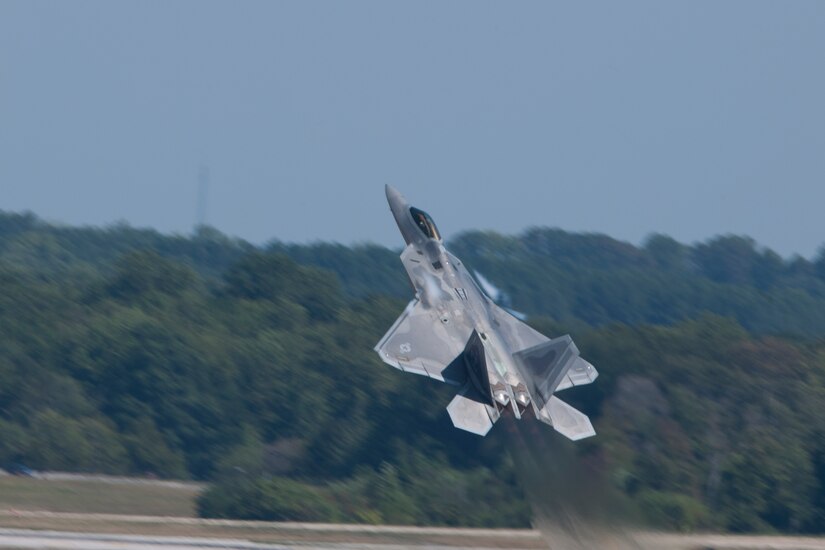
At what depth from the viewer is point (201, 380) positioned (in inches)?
2995

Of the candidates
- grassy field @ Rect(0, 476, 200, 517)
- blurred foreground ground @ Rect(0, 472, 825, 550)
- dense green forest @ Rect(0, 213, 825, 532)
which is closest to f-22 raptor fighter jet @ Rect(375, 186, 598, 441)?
blurred foreground ground @ Rect(0, 472, 825, 550)

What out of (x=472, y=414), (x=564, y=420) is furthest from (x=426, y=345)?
(x=564, y=420)

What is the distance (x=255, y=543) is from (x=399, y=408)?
29.1 m

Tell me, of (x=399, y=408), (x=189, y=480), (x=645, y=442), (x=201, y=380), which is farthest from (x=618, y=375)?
(x=201, y=380)

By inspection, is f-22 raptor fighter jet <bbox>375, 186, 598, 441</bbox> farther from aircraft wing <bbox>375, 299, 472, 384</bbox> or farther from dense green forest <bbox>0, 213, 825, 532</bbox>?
dense green forest <bbox>0, 213, 825, 532</bbox>

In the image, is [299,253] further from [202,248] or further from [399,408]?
[399,408]

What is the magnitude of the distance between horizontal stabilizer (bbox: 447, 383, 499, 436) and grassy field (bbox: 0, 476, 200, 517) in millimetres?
15055

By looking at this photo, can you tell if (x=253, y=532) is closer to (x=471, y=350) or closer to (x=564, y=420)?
(x=471, y=350)

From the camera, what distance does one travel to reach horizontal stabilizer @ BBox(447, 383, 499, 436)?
38094 millimetres

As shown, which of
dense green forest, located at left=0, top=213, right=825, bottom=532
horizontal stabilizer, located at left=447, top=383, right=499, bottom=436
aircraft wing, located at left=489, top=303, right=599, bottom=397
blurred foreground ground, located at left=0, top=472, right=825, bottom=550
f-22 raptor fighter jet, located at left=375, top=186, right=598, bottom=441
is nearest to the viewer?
blurred foreground ground, located at left=0, top=472, right=825, bottom=550

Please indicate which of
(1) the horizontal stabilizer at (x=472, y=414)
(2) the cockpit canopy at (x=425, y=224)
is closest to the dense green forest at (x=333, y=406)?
(1) the horizontal stabilizer at (x=472, y=414)

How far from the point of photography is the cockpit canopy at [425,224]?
4359 cm

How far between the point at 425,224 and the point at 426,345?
15.8ft

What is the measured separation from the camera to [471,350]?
39.4 meters
